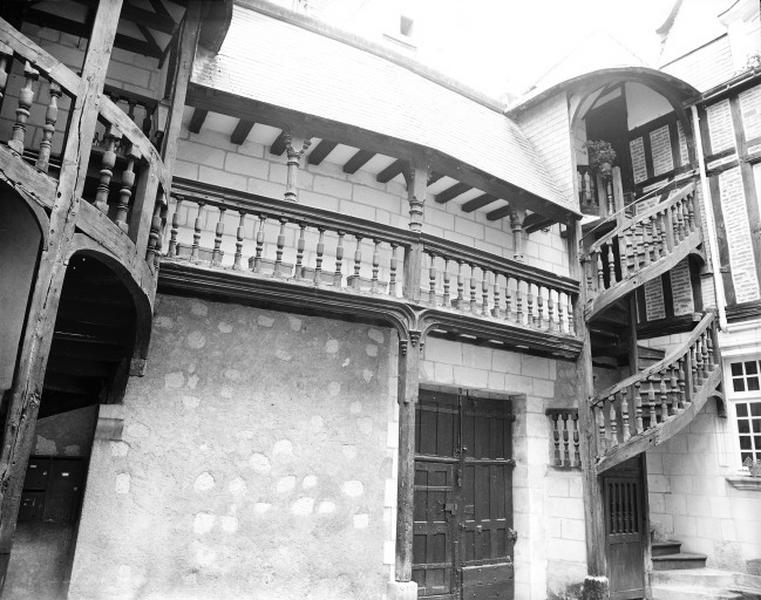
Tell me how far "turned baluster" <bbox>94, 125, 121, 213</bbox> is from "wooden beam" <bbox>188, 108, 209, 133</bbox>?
2.18 m

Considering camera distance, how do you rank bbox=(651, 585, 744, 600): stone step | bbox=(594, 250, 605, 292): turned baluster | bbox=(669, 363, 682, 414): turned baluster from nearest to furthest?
bbox=(669, 363, 682, 414): turned baluster → bbox=(651, 585, 744, 600): stone step → bbox=(594, 250, 605, 292): turned baluster

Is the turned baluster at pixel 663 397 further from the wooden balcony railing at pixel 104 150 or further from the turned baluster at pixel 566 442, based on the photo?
the wooden balcony railing at pixel 104 150

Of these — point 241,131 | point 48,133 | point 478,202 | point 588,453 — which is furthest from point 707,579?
point 48,133

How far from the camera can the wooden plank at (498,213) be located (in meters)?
8.59

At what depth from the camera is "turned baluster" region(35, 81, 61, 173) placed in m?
3.33

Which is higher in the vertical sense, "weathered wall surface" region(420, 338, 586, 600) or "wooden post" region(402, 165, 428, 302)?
"wooden post" region(402, 165, 428, 302)

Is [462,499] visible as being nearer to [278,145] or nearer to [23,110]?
[278,145]

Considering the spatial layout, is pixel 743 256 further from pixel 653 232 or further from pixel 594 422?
pixel 594 422

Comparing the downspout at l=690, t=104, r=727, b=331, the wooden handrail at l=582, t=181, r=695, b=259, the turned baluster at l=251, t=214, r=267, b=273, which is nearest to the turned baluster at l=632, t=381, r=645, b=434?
the wooden handrail at l=582, t=181, r=695, b=259

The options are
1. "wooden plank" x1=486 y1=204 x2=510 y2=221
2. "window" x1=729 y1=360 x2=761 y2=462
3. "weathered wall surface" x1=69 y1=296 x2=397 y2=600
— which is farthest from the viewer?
"wooden plank" x1=486 y1=204 x2=510 y2=221

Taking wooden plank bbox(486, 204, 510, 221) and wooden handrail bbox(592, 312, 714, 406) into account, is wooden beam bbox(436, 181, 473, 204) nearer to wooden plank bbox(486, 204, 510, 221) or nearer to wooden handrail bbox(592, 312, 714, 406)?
wooden plank bbox(486, 204, 510, 221)

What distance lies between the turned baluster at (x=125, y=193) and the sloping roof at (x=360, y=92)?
1.73 meters

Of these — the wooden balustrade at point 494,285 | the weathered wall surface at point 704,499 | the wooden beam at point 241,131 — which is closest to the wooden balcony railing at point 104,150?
the wooden beam at point 241,131

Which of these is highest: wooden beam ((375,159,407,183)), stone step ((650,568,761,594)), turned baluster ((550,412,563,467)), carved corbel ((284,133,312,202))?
wooden beam ((375,159,407,183))
